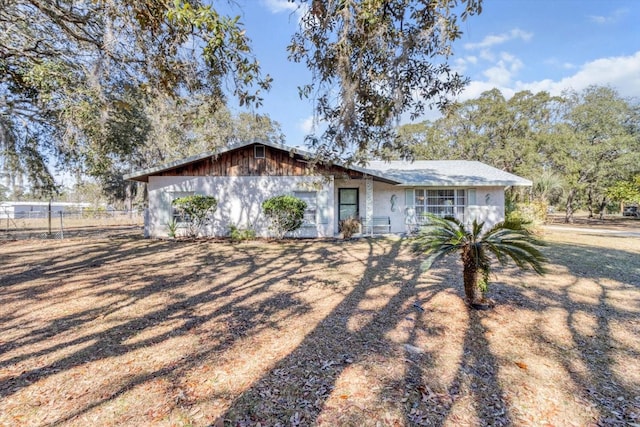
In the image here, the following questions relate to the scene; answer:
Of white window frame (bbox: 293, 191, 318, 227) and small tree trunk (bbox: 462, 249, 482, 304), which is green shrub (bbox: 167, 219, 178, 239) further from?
small tree trunk (bbox: 462, 249, 482, 304)

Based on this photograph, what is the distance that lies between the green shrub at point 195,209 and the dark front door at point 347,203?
547cm

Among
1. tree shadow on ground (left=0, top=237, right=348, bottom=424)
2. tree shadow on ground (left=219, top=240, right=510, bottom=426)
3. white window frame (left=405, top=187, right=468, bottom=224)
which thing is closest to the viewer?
tree shadow on ground (left=219, top=240, right=510, bottom=426)

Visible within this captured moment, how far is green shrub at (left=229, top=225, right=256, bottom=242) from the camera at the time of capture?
1244 centimetres

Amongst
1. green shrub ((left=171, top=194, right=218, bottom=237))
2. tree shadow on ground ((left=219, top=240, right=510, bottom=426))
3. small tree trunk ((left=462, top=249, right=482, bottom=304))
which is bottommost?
tree shadow on ground ((left=219, top=240, right=510, bottom=426))

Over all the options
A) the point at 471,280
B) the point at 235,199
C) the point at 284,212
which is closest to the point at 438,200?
the point at 284,212

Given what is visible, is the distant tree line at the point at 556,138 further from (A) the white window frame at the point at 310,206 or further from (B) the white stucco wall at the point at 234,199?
(B) the white stucco wall at the point at 234,199

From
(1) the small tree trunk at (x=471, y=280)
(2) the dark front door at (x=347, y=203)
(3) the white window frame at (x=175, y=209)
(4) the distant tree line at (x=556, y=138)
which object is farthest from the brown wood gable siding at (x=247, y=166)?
(4) the distant tree line at (x=556, y=138)

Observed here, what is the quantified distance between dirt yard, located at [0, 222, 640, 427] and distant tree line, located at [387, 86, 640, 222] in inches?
705

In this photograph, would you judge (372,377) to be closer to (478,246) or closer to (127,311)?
(478,246)

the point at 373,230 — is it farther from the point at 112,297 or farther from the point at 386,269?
the point at 112,297

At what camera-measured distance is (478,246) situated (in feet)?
14.1

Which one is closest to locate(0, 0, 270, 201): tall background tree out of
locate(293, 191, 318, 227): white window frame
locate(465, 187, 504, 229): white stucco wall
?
locate(293, 191, 318, 227): white window frame

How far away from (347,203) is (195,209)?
6533 millimetres

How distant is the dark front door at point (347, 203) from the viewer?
14125 mm
